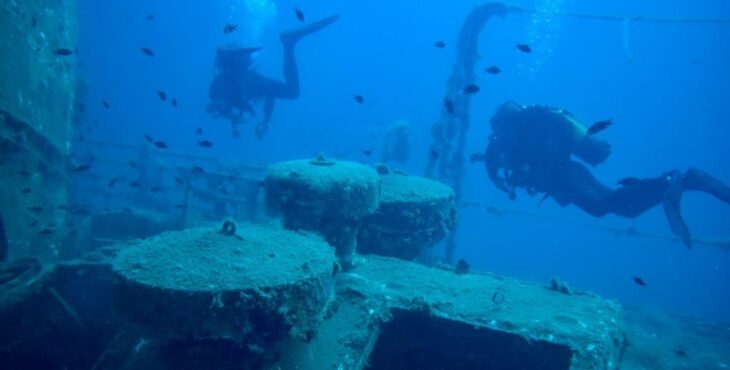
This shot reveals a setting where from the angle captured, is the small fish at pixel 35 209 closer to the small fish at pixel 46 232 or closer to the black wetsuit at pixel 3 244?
the small fish at pixel 46 232

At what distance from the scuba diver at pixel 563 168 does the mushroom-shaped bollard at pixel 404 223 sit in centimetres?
377

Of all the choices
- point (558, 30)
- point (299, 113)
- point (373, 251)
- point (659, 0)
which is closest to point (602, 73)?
point (558, 30)

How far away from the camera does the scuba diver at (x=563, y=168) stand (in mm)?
8969

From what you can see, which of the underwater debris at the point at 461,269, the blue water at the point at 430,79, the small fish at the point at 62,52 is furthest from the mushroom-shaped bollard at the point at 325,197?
the blue water at the point at 430,79

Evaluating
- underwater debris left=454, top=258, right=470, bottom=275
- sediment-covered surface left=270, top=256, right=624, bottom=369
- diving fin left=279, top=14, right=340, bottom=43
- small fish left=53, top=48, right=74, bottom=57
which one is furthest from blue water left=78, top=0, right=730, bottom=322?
sediment-covered surface left=270, top=256, right=624, bottom=369

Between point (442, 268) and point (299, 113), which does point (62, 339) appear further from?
point (299, 113)

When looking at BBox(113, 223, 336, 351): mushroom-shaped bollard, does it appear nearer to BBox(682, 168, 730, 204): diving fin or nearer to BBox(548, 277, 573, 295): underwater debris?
BBox(548, 277, 573, 295): underwater debris

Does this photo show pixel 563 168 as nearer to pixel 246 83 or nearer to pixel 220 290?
pixel 246 83

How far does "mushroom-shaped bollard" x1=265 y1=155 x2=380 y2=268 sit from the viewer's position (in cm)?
477

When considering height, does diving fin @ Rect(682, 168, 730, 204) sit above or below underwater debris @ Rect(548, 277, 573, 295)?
above

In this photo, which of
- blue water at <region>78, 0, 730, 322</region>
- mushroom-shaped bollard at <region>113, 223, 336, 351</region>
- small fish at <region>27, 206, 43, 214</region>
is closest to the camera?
mushroom-shaped bollard at <region>113, 223, 336, 351</region>

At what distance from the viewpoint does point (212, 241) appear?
3.64m

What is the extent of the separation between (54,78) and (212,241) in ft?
22.7

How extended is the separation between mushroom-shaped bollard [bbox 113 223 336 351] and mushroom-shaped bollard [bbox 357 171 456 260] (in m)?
2.44
